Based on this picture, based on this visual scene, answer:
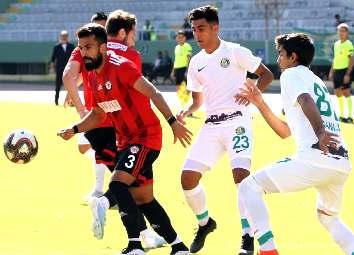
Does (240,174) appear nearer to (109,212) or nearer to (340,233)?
(340,233)

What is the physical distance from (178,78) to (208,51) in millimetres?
20258

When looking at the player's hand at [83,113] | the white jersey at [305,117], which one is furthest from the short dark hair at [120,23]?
the white jersey at [305,117]

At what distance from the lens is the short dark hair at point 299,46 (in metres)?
7.65

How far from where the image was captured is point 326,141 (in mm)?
7098

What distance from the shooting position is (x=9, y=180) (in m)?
13.8

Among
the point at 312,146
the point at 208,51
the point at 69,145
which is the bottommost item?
the point at 69,145

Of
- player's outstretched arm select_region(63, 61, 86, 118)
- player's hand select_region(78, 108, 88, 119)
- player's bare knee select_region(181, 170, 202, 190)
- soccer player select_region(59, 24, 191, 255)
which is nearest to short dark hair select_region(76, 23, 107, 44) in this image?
soccer player select_region(59, 24, 191, 255)

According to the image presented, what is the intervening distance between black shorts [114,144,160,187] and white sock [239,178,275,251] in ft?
3.88

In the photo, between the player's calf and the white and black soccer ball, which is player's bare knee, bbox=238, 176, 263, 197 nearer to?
the player's calf

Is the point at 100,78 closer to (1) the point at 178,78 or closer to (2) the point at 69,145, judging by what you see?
(2) the point at 69,145

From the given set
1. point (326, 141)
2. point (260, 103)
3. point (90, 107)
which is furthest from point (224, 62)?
point (90, 107)

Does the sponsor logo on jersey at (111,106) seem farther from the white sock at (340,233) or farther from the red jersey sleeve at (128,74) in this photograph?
the white sock at (340,233)

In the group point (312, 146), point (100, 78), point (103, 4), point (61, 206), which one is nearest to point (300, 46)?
point (312, 146)

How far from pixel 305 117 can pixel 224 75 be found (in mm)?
1942
